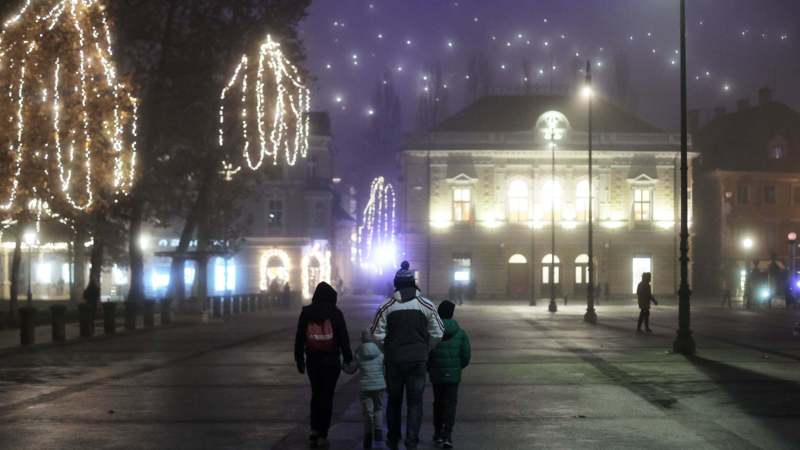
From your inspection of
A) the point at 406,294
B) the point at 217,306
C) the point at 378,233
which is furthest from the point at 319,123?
the point at 406,294

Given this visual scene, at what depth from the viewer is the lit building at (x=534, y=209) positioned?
82312mm

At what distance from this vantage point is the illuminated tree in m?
31.8

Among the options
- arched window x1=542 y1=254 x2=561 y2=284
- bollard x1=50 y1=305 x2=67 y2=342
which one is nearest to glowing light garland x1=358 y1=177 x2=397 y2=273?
arched window x1=542 y1=254 x2=561 y2=284

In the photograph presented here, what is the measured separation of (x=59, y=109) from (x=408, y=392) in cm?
2377

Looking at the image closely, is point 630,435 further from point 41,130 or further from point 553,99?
point 553,99

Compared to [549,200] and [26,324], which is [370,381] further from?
[549,200]

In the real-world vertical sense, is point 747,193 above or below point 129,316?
above

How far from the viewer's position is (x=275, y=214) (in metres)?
83.9

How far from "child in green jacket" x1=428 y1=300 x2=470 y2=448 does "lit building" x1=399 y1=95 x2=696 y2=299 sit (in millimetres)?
69190

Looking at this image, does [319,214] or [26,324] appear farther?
[319,214]

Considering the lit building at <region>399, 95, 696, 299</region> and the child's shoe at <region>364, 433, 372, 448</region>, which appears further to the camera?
the lit building at <region>399, 95, 696, 299</region>

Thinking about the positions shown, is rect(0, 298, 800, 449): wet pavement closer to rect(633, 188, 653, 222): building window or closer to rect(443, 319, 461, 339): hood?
rect(443, 319, 461, 339): hood

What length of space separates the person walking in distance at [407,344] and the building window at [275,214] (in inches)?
2841

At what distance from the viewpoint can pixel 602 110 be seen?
286ft
